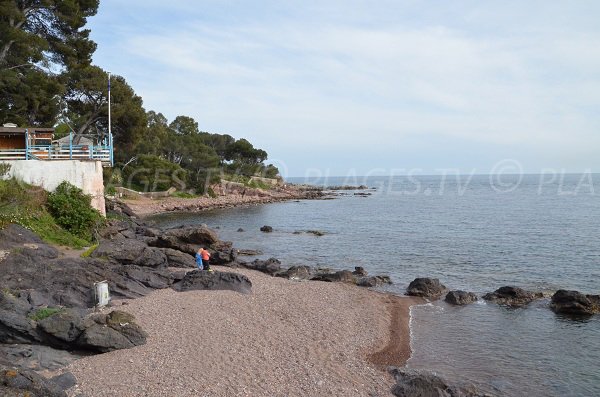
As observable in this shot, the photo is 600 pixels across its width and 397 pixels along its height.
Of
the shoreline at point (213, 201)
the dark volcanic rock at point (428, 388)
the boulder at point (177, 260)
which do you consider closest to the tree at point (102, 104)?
the shoreline at point (213, 201)

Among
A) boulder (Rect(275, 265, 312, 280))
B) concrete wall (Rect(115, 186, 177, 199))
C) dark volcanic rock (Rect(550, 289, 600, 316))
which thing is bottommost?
boulder (Rect(275, 265, 312, 280))

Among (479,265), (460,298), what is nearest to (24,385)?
(460,298)

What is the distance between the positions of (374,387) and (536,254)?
83.3 ft

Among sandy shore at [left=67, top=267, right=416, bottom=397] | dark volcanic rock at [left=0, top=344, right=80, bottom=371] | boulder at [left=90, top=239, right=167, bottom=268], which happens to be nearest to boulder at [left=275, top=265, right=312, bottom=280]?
sandy shore at [left=67, top=267, right=416, bottom=397]

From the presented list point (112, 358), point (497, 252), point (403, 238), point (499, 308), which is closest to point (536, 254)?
point (497, 252)

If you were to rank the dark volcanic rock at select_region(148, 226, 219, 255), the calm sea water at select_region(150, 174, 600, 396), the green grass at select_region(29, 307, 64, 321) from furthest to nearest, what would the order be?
the dark volcanic rock at select_region(148, 226, 219, 255) < the calm sea water at select_region(150, 174, 600, 396) < the green grass at select_region(29, 307, 64, 321)

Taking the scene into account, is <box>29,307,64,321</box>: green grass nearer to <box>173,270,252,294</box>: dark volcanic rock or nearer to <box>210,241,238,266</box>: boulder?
<box>173,270,252,294</box>: dark volcanic rock

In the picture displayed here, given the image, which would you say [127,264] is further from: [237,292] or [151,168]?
[151,168]

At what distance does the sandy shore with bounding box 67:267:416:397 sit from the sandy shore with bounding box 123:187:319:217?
4082cm

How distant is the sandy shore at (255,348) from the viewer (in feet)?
36.8

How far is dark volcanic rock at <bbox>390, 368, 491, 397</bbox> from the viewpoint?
12234 mm

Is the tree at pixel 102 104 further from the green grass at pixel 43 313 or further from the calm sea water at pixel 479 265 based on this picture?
the green grass at pixel 43 313

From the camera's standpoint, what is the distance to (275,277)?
25.6 metres

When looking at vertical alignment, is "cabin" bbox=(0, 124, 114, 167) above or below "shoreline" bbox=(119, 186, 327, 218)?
above
